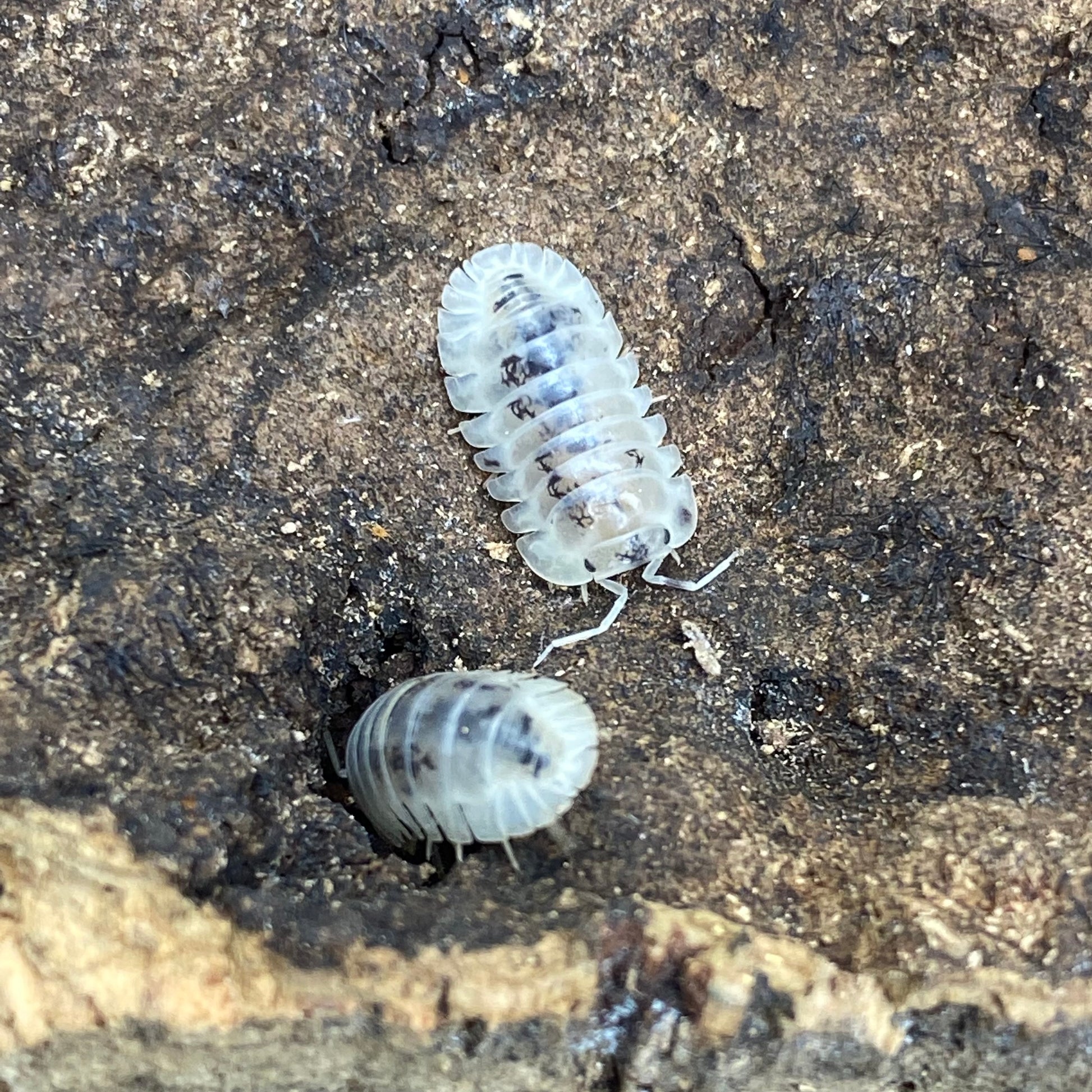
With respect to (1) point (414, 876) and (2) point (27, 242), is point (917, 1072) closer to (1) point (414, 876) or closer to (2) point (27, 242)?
(1) point (414, 876)

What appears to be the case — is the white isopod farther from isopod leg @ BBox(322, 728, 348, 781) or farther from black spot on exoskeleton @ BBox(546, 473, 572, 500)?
isopod leg @ BBox(322, 728, 348, 781)

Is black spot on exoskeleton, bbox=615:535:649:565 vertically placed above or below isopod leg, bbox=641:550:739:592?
above

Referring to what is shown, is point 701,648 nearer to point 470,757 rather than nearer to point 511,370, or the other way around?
point 470,757

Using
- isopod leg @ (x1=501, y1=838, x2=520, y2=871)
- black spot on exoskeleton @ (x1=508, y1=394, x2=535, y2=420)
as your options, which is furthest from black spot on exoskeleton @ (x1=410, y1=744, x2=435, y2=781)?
black spot on exoskeleton @ (x1=508, y1=394, x2=535, y2=420)

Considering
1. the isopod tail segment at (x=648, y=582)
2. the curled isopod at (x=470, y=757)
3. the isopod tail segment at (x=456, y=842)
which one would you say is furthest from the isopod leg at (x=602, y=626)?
the isopod tail segment at (x=456, y=842)

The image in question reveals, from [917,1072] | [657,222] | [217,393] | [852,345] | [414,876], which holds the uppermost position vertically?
[657,222]

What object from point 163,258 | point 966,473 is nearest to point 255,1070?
point 163,258

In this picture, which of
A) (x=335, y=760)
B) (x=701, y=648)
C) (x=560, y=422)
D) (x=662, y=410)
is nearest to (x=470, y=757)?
(x=335, y=760)

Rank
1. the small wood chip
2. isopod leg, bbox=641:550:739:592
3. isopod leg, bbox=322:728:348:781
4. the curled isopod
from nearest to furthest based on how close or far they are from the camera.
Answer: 1. the curled isopod
2. isopod leg, bbox=322:728:348:781
3. the small wood chip
4. isopod leg, bbox=641:550:739:592
